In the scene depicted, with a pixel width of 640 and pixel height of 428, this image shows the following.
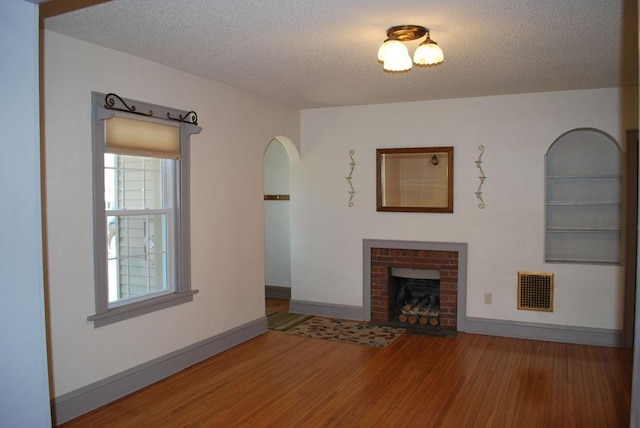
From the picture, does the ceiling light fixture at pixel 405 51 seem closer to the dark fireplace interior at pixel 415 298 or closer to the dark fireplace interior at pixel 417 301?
the dark fireplace interior at pixel 415 298

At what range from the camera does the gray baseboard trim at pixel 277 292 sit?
7367 mm

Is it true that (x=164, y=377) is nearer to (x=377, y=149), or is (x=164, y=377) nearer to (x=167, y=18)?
(x=167, y=18)

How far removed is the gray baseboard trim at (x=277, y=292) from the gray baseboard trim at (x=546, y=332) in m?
2.75

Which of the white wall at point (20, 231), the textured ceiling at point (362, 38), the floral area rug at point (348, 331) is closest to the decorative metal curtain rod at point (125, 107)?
the textured ceiling at point (362, 38)

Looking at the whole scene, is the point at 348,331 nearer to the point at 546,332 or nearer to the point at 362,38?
the point at 546,332

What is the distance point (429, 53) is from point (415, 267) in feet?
10.5

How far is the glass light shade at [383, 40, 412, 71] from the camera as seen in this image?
126 inches

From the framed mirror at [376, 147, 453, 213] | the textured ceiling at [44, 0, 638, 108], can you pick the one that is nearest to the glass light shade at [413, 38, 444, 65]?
A: the textured ceiling at [44, 0, 638, 108]

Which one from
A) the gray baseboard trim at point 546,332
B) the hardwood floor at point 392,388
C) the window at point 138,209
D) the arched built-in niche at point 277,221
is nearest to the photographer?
the hardwood floor at point 392,388

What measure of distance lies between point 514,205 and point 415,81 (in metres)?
1.80

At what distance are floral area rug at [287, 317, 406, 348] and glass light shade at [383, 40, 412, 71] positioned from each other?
2976mm

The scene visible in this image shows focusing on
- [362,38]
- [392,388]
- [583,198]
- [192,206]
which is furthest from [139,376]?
[583,198]

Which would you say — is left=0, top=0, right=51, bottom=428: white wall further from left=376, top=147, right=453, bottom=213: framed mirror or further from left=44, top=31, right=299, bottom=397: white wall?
left=376, top=147, right=453, bottom=213: framed mirror

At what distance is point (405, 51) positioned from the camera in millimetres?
3240
